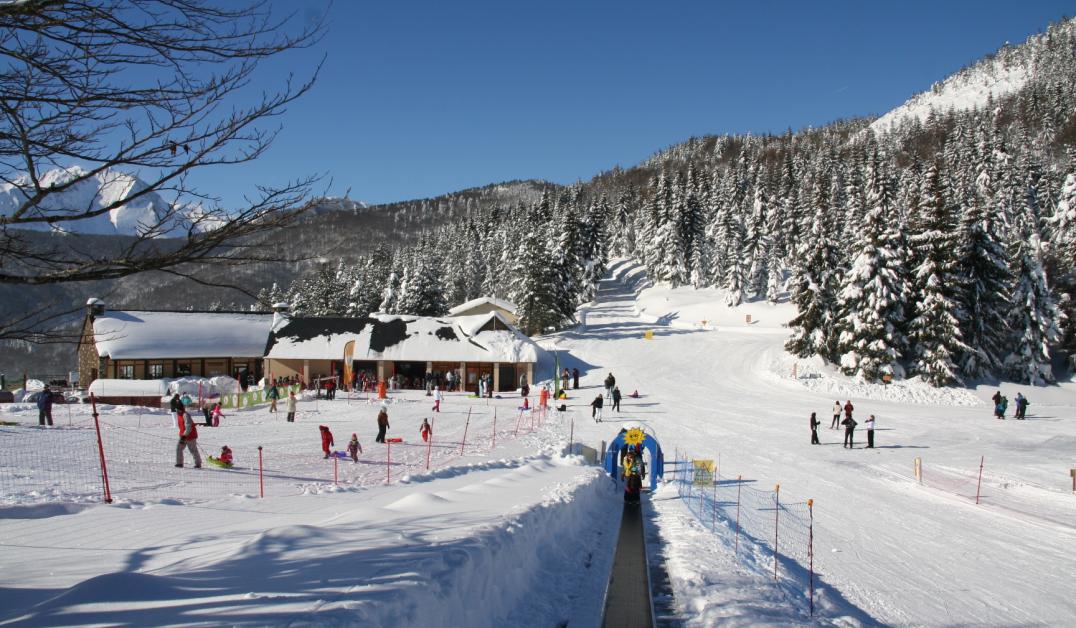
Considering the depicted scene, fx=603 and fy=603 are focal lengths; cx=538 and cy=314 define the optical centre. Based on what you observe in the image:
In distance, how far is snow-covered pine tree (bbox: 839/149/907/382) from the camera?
109 ft

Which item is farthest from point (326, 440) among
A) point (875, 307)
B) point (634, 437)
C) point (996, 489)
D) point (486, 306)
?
point (486, 306)

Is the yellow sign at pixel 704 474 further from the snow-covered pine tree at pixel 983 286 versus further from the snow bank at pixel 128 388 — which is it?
the snow bank at pixel 128 388

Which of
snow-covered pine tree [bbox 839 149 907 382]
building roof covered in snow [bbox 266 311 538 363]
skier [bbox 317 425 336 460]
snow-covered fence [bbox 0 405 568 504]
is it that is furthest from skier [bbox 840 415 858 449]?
building roof covered in snow [bbox 266 311 538 363]

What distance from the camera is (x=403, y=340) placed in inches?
1478

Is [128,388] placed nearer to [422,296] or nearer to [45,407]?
[45,407]

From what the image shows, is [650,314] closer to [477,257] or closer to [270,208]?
[477,257]

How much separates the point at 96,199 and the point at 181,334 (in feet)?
130

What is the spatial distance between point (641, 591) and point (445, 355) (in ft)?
97.2

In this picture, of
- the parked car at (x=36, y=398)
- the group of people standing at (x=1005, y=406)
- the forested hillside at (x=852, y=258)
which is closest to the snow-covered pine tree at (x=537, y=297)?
the forested hillside at (x=852, y=258)

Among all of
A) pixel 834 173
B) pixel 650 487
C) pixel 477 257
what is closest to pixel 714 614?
pixel 650 487

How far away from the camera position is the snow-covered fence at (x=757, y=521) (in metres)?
10.5

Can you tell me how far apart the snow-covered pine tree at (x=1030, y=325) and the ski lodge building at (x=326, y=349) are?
2847cm

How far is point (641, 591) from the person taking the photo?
26.0ft

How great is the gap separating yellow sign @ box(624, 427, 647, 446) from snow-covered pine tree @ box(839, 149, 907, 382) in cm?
2304
